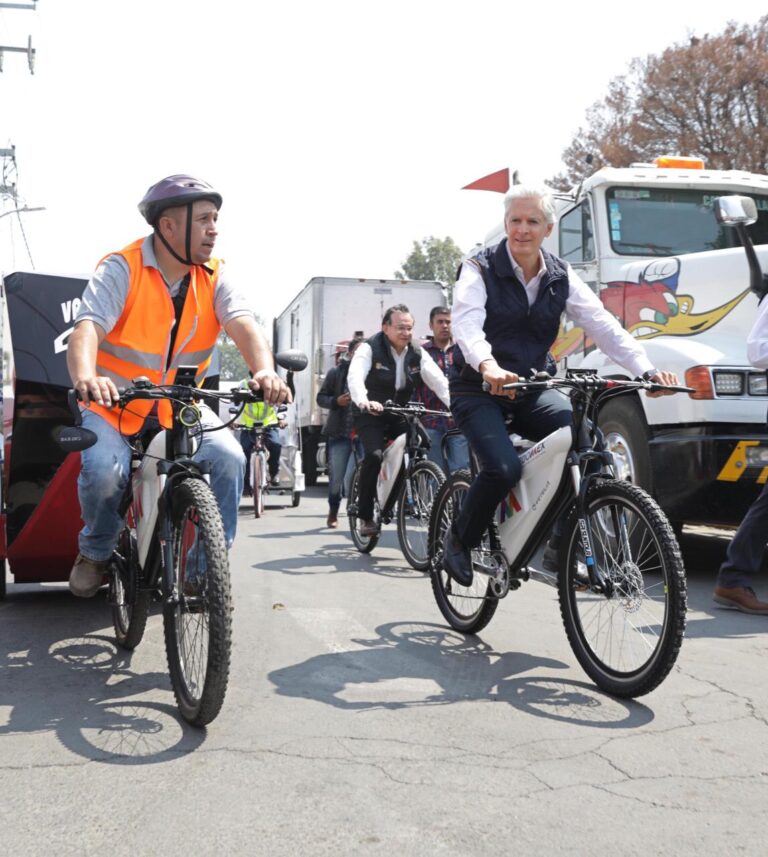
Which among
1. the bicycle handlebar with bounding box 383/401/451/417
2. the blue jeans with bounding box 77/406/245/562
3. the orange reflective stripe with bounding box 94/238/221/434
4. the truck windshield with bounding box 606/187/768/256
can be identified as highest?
the truck windshield with bounding box 606/187/768/256

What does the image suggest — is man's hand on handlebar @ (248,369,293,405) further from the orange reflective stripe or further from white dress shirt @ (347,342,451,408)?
white dress shirt @ (347,342,451,408)

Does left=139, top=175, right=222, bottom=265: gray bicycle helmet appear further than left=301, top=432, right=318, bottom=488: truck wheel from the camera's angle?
No

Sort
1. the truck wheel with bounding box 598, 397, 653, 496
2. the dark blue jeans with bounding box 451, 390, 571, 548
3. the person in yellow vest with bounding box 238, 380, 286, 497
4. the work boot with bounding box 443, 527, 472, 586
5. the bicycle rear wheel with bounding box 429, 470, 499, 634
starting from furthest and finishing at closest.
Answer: the person in yellow vest with bounding box 238, 380, 286, 497 < the truck wheel with bounding box 598, 397, 653, 496 < the bicycle rear wheel with bounding box 429, 470, 499, 634 < the work boot with bounding box 443, 527, 472, 586 < the dark blue jeans with bounding box 451, 390, 571, 548

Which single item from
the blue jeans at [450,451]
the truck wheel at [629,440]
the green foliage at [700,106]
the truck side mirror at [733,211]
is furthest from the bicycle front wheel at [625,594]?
the green foliage at [700,106]

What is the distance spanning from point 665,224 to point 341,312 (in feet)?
32.8

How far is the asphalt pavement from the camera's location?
282 centimetres

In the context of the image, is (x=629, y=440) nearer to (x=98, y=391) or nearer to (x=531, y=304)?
(x=531, y=304)

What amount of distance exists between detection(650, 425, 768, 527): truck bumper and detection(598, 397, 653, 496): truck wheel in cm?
20

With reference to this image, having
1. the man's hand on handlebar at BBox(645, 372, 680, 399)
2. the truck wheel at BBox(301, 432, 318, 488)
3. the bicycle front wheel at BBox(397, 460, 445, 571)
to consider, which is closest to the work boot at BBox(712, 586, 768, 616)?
the bicycle front wheel at BBox(397, 460, 445, 571)

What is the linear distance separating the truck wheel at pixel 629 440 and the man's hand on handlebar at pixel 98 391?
14.2 ft

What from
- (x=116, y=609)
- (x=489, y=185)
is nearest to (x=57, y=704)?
(x=116, y=609)

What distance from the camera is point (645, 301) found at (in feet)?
27.2

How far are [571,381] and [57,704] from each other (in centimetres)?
231

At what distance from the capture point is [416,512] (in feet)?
24.9
